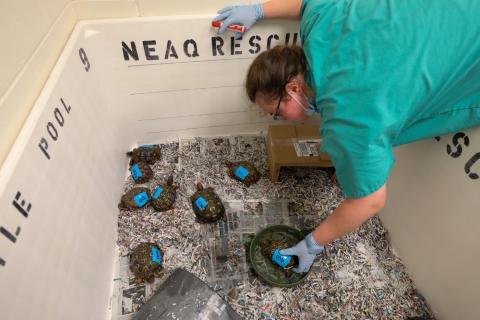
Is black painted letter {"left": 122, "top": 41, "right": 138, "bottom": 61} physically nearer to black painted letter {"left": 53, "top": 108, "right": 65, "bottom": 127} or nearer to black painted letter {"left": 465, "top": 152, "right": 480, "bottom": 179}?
black painted letter {"left": 53, "top": 108, "right": 65, "bottom": 127}

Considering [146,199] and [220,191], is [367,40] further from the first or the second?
[146,199]

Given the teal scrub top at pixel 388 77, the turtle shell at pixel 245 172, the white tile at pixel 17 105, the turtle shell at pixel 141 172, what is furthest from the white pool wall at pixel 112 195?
the turtle shell at pixel 245 172

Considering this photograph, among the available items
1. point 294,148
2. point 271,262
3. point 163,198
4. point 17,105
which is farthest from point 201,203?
point 17,105

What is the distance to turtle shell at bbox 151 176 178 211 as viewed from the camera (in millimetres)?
1335

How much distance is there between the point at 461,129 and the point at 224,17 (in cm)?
91

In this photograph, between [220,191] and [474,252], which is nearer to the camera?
[474,252]

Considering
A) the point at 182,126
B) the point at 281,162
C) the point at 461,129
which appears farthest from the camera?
the point at 182,126

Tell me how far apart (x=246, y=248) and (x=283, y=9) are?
3.26 feet

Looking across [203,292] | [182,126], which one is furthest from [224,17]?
[203,292]

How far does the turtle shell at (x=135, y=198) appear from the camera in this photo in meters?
1.33

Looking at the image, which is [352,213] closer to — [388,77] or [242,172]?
[388,77]

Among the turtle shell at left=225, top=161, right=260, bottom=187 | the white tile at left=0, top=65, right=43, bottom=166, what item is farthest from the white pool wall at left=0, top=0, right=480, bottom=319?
the turtle shell at left=225, top=161, right=260, bottom=187

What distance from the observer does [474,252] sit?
0.89 m

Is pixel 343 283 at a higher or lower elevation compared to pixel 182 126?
lower
